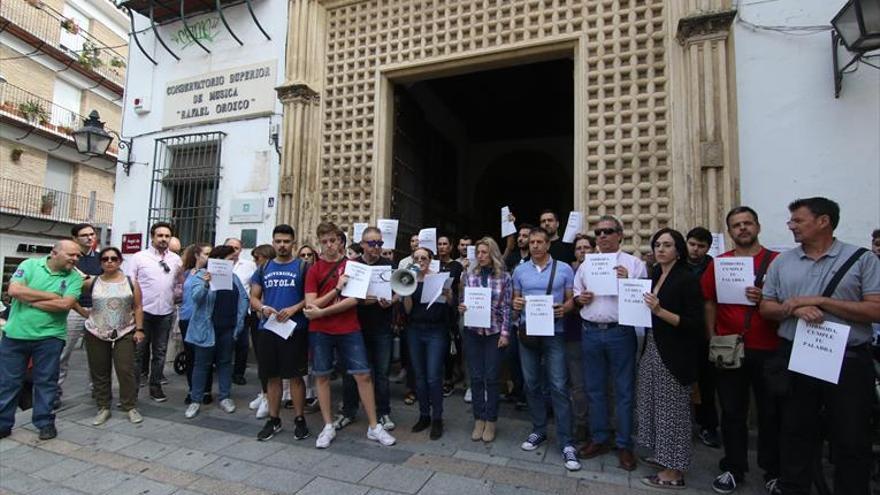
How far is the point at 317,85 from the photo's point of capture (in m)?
7.29

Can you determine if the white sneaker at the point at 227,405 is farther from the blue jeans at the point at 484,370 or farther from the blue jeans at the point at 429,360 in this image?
the blue jeans at the point at 484,370

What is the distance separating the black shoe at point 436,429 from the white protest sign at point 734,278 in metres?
2.48

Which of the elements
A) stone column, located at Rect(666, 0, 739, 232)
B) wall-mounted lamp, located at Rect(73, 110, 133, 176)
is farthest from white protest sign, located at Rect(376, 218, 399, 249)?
wall-mounted lamp, located at Rect(73, 110, 133, 176)

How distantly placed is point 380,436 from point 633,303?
2.34 meters

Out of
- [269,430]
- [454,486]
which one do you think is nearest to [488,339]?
[454,486]

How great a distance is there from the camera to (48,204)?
52.6ft

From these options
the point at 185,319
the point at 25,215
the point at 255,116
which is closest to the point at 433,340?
the point at 185,319

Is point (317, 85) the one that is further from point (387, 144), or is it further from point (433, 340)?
point (433, 340)

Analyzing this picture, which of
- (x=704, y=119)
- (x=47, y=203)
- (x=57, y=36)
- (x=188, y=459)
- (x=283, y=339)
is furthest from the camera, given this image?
(x=57, y=36)

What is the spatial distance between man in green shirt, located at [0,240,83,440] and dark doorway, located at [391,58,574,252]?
4.23m

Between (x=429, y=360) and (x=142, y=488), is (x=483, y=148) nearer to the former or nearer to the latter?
(x=429, y=360)

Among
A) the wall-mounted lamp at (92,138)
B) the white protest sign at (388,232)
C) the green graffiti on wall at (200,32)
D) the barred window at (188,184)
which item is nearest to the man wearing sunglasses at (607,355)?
the white protest sign at (388,232)

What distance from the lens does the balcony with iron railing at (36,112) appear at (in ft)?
48.7

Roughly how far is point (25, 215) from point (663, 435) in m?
19.4
